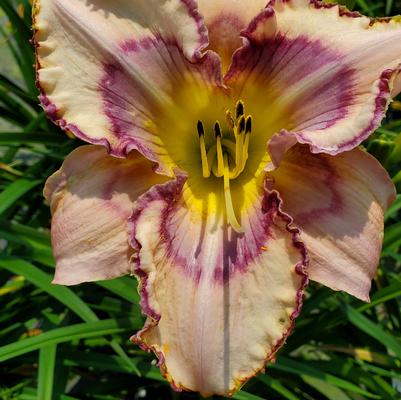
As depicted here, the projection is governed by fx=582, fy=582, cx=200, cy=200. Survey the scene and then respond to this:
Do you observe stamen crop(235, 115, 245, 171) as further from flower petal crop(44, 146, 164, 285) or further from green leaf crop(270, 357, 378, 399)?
green leaf crop(270, 357, 378, 399)

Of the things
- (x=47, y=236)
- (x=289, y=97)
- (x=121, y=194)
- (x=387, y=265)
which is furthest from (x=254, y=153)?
(x=387, y=265)

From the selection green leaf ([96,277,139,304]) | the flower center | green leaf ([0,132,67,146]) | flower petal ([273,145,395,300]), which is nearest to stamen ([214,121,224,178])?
the flower center

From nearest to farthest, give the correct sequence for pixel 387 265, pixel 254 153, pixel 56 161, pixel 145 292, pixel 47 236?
pixel 145 292
pixel 254 153
pixel 47 236
pixel 56 161
pixel 387 265

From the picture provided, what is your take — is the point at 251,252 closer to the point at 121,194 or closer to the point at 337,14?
the point at 121,194

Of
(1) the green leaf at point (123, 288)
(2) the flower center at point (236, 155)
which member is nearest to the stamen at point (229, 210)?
(2) the flower center at point (236, 155)

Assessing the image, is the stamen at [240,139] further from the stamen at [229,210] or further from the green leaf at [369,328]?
the green leaf at [369,328]

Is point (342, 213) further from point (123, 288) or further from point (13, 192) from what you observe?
point (13, 192)

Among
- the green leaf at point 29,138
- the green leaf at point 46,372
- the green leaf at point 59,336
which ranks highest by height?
the green leaf at point 29,138
